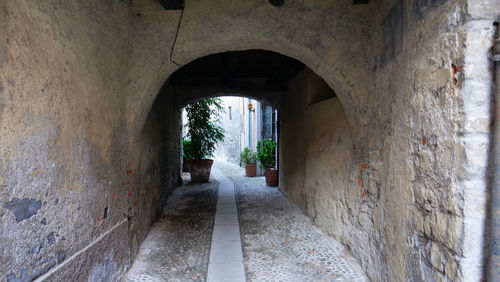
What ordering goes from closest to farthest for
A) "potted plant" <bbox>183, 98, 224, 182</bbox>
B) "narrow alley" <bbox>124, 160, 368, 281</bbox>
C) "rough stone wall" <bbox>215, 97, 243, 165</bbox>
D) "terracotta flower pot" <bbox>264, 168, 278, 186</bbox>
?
1. "narrow alley" <bbox>124, 160, 368, 281</bbox>
2. "terracotta flower pot" <bbox>264, 168, 278, 186</bbox>
3. "potted plant" <bbox>183, 98, 224, 182</bbox>
4. "rough stone wall" <bbox>215, 97, 243, 165</bbox>

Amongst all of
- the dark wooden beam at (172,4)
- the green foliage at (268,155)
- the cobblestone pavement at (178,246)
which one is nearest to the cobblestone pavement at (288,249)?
the cobblestone pavement at (178,246)

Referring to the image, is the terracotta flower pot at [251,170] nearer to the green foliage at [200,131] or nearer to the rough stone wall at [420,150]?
the green foliage at [200,131]

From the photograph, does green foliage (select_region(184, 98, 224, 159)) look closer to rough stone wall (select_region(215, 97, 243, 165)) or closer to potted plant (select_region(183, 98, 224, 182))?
potted plant (select_region(183, 98, 224, 182))

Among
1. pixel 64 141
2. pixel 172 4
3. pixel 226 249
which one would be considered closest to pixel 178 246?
pixel 226 249

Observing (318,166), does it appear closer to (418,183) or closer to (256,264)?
(256,264)

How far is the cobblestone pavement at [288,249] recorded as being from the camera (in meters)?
2.68

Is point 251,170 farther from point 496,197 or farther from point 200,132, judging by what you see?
point 496,197

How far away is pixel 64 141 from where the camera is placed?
172 cm

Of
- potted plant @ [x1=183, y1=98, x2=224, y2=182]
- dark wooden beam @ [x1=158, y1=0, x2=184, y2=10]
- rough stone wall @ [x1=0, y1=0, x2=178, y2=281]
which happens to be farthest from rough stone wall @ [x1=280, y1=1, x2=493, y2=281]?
potted plant @ [x1=183, y1=98, x2=224, y2=182]

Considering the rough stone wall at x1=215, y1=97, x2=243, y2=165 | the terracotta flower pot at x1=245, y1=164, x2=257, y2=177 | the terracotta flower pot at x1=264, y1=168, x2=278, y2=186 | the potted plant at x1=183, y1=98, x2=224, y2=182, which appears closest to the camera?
the terracotta flower pot at x1=264, y1=168, x2=278, y2=186

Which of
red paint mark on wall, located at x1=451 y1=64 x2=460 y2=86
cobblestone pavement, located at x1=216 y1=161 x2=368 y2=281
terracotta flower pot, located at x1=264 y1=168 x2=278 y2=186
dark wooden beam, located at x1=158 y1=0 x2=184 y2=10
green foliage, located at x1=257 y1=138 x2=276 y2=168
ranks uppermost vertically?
dark wooden beam, located at x1=158 y1=0 x2=184 y2=10

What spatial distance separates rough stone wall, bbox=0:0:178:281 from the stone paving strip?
2.72 feet

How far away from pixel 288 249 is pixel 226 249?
0.69m

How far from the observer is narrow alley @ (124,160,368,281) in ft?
8.80
